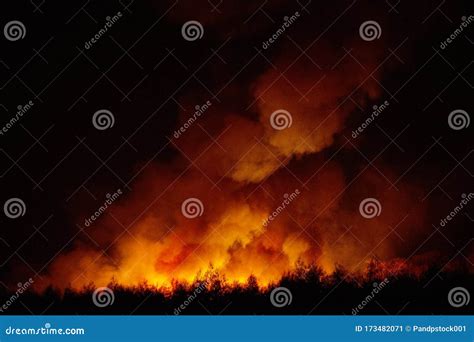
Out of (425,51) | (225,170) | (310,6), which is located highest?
(425,51)

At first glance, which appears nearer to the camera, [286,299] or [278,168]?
[286,299]

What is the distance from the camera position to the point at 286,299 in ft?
26.4

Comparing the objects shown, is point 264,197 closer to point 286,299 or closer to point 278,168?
point 278,168

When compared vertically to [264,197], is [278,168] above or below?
above

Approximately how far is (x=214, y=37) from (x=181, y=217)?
2.29 metres

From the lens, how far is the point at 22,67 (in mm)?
8109

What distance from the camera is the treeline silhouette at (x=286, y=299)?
794cm

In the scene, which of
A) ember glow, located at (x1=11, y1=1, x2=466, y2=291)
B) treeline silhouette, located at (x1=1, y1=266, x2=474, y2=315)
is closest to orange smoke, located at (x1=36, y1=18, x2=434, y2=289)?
ember glow, located at (x1=11, y1=1, x2=466, y2=291)

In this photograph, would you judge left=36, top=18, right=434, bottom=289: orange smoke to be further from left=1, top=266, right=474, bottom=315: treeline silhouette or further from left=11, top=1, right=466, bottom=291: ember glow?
left=1, top=266, right=474, bottom=315: treeline silhouette

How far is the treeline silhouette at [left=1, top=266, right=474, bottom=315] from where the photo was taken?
7941 mm

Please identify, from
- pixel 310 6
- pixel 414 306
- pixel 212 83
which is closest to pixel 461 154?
pixel 414 306

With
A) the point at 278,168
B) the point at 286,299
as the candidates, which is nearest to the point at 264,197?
the point at 278,168

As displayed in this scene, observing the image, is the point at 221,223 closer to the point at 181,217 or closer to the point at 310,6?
the point at 181,217

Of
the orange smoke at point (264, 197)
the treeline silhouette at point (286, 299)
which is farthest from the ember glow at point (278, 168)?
the treeline silhouette at point (286, 299)
